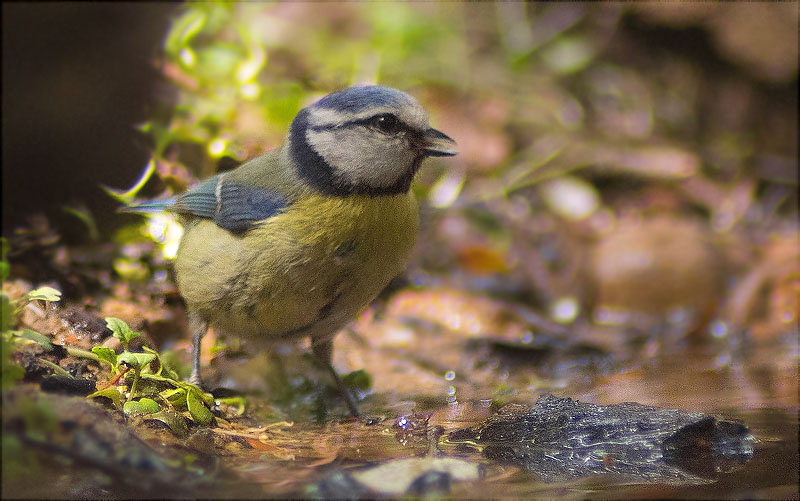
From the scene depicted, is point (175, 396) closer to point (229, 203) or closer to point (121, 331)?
point (121, 331)

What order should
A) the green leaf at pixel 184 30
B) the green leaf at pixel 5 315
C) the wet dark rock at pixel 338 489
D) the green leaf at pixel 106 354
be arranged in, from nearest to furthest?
the wet dark rock at pixel 338 489
the green leaf at pixel 5 315
the green leaf at pixel 106 354
the green leaf at pixel 184 30

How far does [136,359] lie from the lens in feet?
8.45

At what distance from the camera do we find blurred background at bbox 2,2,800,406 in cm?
396

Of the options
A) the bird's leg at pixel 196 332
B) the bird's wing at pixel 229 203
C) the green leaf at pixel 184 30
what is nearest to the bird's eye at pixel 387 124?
the bird's wing at pixel 229 203

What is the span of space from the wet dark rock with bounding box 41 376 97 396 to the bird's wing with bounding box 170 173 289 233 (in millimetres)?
908

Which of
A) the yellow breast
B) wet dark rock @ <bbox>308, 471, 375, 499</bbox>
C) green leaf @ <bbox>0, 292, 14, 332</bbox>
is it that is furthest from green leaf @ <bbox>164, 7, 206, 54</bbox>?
wet dark rock @ <bbox>308, 471, 375, 499</bbox>

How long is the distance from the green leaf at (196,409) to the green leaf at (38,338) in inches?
19.2

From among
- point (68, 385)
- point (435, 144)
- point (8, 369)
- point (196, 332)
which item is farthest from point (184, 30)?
point (8, 369)

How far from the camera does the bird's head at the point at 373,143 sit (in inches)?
119

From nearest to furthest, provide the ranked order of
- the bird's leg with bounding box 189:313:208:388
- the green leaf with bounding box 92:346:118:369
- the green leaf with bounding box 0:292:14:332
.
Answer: the green leaf with bounding box 0:292:14:332, the green leaf with bounding box 92:346:118:369, the bird's leg with bounding box 189:313:208:388

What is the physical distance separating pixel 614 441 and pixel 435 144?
132 cm

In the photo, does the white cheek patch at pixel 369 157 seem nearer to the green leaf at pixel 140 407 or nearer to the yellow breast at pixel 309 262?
the yellow breast at pixel 309 262

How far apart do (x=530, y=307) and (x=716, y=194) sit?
2.44m

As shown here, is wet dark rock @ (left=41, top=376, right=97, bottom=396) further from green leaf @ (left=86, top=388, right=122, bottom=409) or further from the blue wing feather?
the blue wing feather
